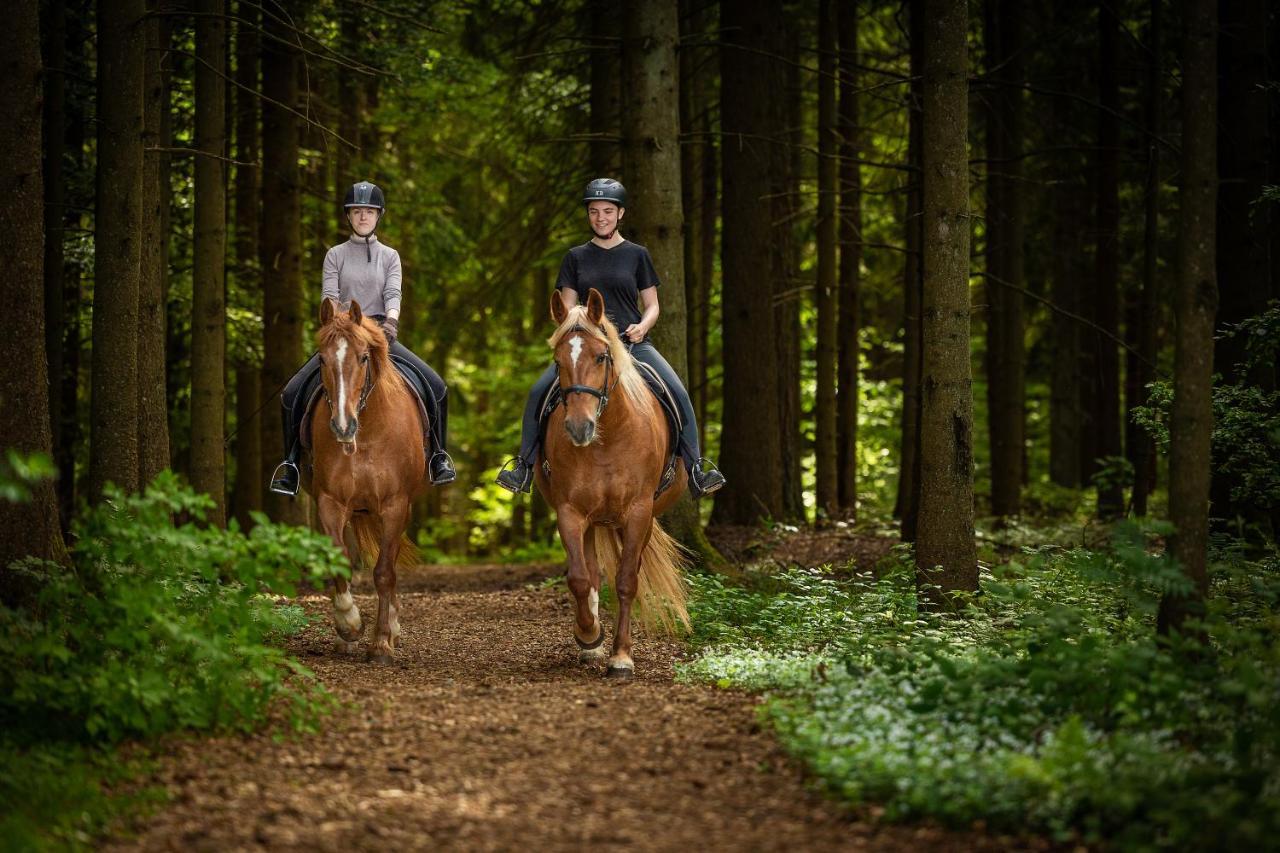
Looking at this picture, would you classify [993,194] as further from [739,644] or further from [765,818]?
[765,818]

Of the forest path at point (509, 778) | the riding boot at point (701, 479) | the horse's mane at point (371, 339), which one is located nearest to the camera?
the forest path at point (509, 778)

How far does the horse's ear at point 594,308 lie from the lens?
8172 mm

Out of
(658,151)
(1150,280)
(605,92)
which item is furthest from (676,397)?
(605,92)

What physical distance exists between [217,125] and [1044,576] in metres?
9.38

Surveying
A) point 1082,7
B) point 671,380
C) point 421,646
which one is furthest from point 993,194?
point 421,646

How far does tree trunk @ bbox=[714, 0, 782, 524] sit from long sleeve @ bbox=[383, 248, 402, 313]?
6.26m

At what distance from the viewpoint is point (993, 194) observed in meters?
18.9

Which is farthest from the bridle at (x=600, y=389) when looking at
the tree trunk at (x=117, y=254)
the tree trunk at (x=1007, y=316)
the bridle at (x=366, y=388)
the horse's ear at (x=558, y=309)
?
the tree trunk at (x=1007, y=316)

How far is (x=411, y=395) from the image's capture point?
988cm

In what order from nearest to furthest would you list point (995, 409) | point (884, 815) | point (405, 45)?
point (884, 815) → point (405, 45) → point (995, 409)

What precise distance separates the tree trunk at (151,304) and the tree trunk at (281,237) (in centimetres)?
415

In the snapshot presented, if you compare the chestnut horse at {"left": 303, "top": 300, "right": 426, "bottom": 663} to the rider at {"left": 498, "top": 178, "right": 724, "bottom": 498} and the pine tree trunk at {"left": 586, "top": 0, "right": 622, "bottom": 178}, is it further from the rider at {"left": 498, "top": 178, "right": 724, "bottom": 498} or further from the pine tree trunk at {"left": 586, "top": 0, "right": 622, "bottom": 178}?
the pine tree trunk at {"left": 586, "top": 0, "right": 622, "bottom": 178}

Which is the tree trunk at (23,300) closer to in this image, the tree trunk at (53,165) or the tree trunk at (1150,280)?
the tree trunk at (53,165)

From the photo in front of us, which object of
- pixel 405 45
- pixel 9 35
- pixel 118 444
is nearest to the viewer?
pixel 9 35
